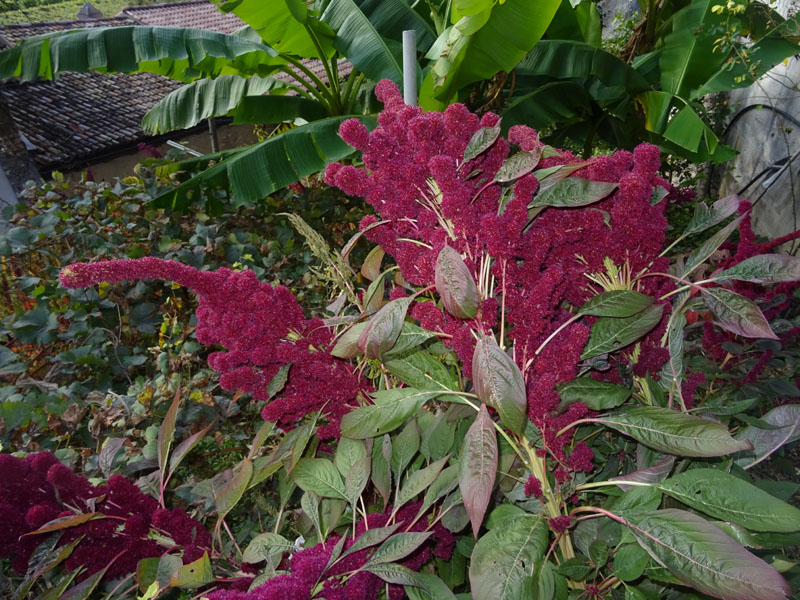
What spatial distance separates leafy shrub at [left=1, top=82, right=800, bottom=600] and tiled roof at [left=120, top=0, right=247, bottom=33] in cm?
1874

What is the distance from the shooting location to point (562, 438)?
77 centimetres

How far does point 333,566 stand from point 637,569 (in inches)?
15.4

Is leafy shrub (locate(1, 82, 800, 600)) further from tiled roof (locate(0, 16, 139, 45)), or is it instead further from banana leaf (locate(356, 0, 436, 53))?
tiled roof (locate(0, 16, 139, 45))

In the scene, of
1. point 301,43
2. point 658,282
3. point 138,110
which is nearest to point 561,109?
point 301,43

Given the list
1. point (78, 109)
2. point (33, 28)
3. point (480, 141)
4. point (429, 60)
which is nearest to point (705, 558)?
point (480, 141)

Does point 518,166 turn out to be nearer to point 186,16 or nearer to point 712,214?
point 712,214

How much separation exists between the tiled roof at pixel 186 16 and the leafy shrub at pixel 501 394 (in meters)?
18.7

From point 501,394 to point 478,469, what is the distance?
0.11 meters

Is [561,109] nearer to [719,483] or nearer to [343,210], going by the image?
[343,210]

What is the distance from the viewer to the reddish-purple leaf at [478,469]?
2.01ft

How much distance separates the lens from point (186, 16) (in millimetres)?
18094

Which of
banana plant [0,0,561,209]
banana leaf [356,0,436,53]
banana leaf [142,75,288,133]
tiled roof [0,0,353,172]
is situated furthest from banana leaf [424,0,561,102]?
tiled roof [0,0,353,172]

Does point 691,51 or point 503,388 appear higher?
point 691,51

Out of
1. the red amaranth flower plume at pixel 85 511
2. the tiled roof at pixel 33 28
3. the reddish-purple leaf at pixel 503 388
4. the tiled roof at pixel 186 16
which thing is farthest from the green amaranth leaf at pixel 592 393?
the tiled roof at pixel 186 16
